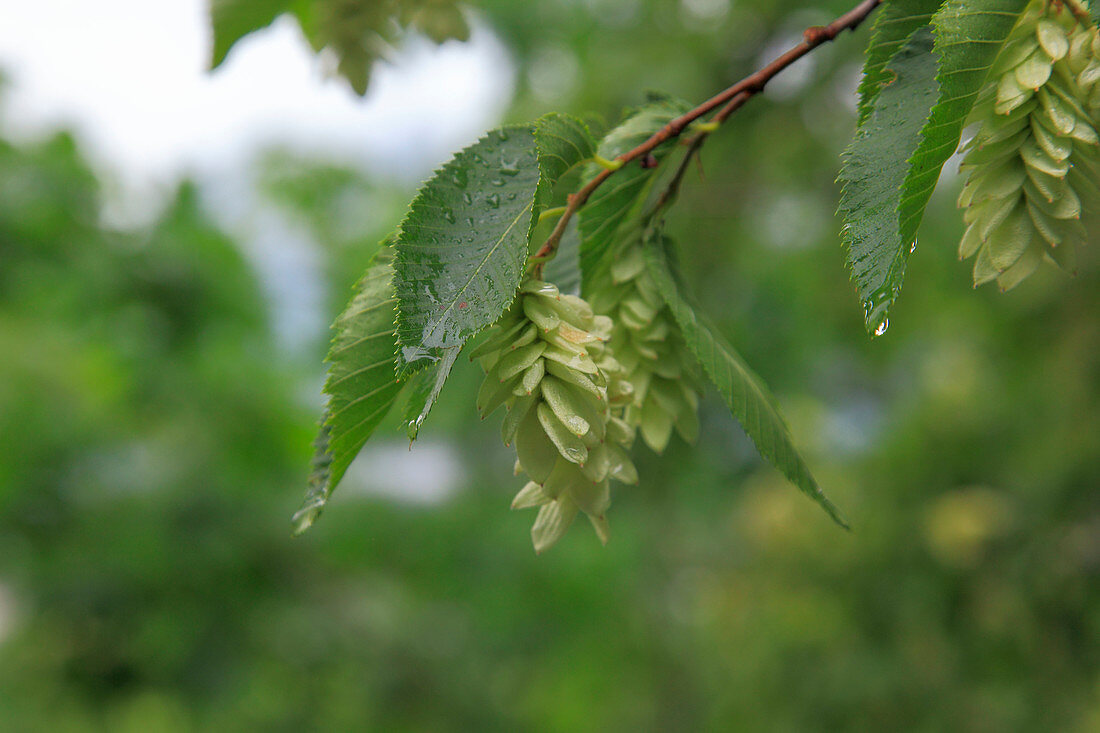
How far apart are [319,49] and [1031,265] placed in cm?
80

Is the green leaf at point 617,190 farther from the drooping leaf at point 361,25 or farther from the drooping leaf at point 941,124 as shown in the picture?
the drooping leaf at point 361,25

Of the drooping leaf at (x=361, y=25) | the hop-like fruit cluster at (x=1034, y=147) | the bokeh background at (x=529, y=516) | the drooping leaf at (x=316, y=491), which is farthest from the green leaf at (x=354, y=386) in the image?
the bokeh background at (x=529, y=516)

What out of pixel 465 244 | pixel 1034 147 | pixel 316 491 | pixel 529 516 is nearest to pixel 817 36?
pixel 1034 147

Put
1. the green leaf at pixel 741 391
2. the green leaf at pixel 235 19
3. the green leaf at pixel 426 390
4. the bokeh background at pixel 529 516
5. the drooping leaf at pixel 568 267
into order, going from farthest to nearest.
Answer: the bokeh background at pixel 529 516
the green leaf at pixel 235 19
the drooping leaf at pixel 568 267
the green leaf at pixel 741 391
the green leaf at pixel 426 390

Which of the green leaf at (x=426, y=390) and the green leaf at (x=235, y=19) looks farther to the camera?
the green leaf at (x=235, y=19)

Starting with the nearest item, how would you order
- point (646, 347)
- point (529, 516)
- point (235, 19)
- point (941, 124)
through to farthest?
point (941, 124) → point (646, 347) → point (235, 19) → point (529, 516)

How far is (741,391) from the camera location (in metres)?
0.57

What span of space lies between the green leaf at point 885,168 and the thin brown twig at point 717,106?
90mm

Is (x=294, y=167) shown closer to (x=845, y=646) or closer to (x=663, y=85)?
(x=663, y=85)

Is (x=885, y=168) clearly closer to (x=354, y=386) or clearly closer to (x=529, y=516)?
(x=354, y=386)

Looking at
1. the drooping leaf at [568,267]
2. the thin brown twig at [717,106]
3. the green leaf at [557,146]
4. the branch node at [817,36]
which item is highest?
the green leaf at [557,146]

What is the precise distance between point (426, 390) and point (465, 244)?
92 millimetres

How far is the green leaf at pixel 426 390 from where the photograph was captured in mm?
439

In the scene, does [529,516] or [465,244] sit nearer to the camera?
[465,244]
